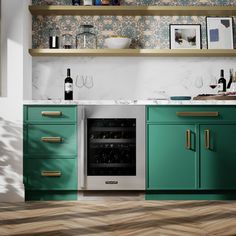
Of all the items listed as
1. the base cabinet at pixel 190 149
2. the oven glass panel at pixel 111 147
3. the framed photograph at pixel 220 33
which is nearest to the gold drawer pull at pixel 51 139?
the oven glass panel at pixel 111 147

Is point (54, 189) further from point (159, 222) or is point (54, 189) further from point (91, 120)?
point (159, 222)

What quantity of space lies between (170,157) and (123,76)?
1.11 m

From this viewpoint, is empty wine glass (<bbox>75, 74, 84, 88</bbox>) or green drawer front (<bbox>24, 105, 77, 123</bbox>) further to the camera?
empty wine glass (<bbox>75, 74, 84, 88</bbox>)

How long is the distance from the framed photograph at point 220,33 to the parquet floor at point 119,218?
63.8 inches

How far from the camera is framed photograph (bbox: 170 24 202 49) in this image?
464 cm

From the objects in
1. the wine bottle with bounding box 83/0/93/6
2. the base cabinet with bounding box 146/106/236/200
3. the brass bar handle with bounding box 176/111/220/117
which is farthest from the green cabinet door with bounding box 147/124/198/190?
the wine bottle with bounding box 83/0/93/6

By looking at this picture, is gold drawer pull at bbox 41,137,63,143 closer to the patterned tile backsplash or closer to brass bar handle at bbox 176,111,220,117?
brass bar handle at bbox 176,111,220,117

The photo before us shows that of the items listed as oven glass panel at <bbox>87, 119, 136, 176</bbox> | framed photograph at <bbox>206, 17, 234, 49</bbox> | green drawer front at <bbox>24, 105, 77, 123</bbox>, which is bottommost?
oven glass panel at <bbox>87, 119, 136, 176</bbox>

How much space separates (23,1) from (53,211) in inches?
74.7

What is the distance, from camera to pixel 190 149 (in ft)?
12.8

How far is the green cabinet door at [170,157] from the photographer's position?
3918 mm

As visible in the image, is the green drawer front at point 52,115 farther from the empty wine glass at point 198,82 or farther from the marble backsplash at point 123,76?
the empty wine glass at point 198,82

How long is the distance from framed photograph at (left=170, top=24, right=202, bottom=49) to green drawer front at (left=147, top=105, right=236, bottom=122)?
3.12 ft

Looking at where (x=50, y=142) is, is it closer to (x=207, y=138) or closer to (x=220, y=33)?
(x=207, y=138)
